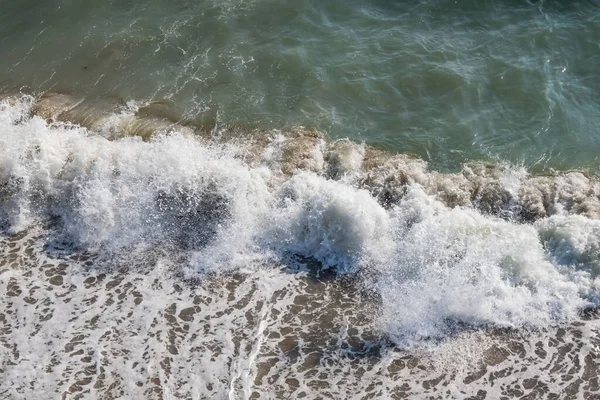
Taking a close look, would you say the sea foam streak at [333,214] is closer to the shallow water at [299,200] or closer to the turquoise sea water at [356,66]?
the shallow water at [299,200]

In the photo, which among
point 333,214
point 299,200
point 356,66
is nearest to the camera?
point 333,214

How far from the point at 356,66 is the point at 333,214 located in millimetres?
3954

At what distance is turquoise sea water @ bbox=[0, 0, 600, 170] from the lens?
38.0 feet

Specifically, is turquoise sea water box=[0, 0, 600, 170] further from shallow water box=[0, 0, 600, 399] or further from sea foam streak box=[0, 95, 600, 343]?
sea foam streak box=[0, 95, 600, 343]

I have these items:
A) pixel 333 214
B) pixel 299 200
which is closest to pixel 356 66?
pixel 299 200

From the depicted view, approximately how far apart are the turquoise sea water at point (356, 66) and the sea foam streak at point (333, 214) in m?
0.77

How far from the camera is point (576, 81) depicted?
12.2 meters

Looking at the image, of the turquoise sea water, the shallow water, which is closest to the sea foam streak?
the shallow water

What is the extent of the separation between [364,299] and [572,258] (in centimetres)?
312

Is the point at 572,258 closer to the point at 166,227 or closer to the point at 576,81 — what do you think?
the point at 576,81

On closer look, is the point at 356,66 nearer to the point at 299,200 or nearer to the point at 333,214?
the point at 299,200

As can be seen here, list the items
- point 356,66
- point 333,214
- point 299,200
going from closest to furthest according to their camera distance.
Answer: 1. point 333,214
2. point 299,200
3. point 356,66

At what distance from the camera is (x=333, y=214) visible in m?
10.1

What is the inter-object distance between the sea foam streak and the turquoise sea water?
77 cm
